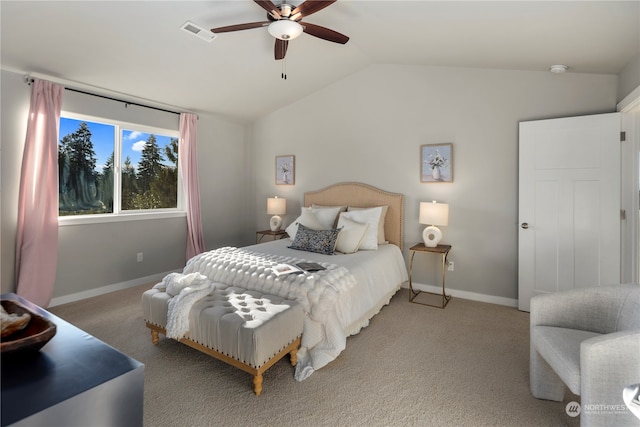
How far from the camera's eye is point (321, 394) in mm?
1940

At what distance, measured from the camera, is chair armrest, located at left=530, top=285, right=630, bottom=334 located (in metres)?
1.76

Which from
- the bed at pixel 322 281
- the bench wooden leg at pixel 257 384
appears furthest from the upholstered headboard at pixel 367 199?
the bench wooden leg at pixel 257 384

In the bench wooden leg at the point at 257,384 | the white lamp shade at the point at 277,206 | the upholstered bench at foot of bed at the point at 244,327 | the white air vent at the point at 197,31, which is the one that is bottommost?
the bench wooden leg at the point at 257,384

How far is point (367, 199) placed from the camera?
4.22 meters

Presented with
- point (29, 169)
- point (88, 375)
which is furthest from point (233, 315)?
point (29, 169)

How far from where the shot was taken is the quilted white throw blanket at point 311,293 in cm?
225

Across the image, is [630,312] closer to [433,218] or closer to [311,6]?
[433,218]

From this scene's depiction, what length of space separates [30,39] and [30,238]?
70.5 inches

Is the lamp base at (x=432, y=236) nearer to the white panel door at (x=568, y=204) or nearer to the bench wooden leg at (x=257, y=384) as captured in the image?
the white panel door at (x=568, y=204)

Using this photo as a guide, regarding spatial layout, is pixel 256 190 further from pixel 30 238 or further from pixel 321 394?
pixel 321 394

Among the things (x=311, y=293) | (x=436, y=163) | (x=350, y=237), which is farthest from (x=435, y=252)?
(x=311, y=293)

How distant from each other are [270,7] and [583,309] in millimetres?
2712

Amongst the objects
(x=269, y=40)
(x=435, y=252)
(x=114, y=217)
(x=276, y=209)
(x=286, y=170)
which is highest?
(x=269, y=40)

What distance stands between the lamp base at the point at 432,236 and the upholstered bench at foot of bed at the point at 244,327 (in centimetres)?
201
